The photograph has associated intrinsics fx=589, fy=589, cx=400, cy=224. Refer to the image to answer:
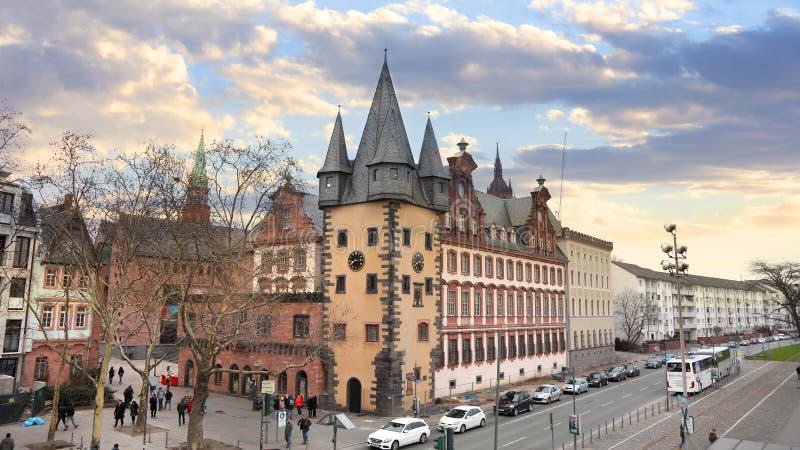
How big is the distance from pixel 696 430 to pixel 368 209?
26853 mm

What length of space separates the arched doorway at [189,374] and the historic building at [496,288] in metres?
23.9

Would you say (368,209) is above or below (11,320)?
above

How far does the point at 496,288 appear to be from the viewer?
199 ft

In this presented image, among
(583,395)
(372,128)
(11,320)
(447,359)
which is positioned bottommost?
(583,395)

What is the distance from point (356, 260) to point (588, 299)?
4718cm

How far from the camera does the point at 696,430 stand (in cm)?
3588

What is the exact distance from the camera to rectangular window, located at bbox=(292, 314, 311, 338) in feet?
158

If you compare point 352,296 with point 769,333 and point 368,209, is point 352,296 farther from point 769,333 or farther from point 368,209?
point 769,333

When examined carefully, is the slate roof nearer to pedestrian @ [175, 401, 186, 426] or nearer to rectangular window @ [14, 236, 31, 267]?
pedestrian @ [175, 401, 186, 426]

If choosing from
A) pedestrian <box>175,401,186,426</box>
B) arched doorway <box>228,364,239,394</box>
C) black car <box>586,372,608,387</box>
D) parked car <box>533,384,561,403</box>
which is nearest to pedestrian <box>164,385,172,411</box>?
pedestrian <box>175,401,186,426</box>

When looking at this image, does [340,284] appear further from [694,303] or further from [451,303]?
[694,303]

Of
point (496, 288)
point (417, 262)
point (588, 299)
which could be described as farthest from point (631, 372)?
point (417, 262)

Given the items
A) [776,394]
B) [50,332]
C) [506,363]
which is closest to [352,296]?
[506,363]

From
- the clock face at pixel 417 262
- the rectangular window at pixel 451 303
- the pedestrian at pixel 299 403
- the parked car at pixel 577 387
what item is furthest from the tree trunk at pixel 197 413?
the parked car at pixel 577 387
